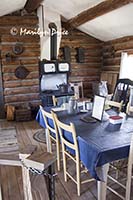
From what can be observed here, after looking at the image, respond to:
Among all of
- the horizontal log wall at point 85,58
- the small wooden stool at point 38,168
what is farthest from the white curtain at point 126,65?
the small wooden stool at point 38,168

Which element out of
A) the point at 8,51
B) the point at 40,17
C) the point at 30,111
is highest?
the point at 40,17

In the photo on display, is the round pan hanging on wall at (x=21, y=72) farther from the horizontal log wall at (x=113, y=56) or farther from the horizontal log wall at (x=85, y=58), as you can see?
the horizontal log wall at (x=113, y=56)

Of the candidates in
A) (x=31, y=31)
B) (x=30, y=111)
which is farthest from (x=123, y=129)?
(x=31, y=31)

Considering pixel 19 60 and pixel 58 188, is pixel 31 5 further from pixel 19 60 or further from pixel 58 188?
pixel 58 188

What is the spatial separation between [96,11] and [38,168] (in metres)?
4.62

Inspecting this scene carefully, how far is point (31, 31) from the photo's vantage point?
6020 millimetres

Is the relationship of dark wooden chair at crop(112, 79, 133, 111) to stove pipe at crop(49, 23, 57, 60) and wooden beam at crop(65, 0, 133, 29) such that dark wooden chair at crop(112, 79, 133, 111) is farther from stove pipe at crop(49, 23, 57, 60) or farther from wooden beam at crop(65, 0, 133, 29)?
stove pipe at crop(49, 23, 57, 60)

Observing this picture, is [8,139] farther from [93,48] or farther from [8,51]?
[93,48]

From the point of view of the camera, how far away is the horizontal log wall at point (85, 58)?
6.92m

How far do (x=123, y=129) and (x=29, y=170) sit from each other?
183 centimetres

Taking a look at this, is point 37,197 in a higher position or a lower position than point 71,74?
lower

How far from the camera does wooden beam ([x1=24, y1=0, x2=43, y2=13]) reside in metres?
5.36

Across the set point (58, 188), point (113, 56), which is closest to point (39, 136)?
point (58, 188)

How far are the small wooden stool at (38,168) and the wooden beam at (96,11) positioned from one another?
3.74 m
